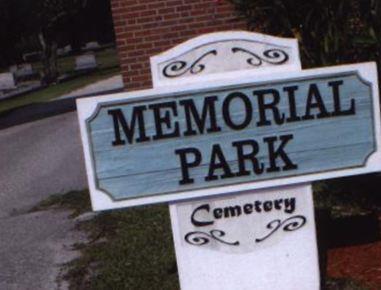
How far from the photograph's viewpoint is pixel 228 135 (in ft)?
13.3

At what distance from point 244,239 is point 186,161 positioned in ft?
1.92

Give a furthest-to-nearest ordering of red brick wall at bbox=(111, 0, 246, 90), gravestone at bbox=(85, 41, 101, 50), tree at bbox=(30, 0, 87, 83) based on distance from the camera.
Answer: gravestone at bbox=(85, 41, 101, 50)
tree at bbox=(30, 0, 87, 83)
red brick wall at bbox=(111, 0, 246, 90)

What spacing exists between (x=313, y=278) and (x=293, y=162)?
722 millimetres

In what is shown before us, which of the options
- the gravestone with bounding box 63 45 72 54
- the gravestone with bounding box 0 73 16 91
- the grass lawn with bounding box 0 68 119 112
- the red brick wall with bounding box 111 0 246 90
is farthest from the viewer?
the gravestone with bounding box 63 45 72 54

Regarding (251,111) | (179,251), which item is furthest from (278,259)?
(251,111)

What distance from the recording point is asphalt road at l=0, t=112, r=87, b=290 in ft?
19.6

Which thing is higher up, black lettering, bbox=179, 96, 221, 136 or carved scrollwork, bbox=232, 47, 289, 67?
carved scrollwork, bbox=232, 47, 289, 67

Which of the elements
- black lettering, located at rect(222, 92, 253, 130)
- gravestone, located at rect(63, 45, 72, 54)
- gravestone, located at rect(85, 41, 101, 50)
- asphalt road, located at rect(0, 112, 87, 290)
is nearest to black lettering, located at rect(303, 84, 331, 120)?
black lettering, located at rect(222, 92, 253, 130)

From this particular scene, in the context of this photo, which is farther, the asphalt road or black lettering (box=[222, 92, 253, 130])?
the asphalt road

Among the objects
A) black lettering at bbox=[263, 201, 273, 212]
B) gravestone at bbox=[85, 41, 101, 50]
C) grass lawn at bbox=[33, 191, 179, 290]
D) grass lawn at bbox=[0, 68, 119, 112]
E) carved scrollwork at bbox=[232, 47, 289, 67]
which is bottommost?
gravestone at bbox=[85, 41, 101, 50]

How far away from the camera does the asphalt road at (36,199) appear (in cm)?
597

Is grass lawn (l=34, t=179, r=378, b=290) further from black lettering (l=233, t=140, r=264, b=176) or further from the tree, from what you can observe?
the tree

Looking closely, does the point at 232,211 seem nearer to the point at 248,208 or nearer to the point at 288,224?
the point at 248,208

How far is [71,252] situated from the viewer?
630cm
